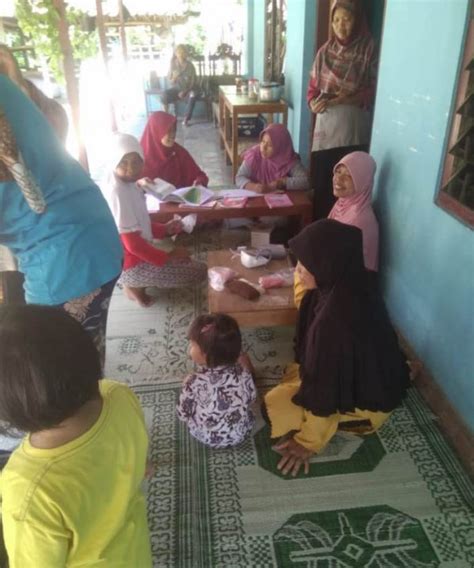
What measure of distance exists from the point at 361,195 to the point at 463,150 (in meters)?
0.72

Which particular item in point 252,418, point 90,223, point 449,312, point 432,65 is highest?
point 432,65

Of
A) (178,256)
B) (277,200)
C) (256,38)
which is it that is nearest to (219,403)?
(178,256)

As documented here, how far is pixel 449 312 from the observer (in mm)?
1821

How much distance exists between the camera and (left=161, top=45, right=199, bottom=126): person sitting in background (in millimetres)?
7590

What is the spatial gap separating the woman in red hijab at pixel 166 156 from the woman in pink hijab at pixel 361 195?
4.56 feet

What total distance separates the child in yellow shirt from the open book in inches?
91.2

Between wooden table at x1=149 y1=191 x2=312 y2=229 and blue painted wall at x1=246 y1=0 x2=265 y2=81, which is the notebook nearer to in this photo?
wooden table at x1=149 y1=191 x2=312 y2=229

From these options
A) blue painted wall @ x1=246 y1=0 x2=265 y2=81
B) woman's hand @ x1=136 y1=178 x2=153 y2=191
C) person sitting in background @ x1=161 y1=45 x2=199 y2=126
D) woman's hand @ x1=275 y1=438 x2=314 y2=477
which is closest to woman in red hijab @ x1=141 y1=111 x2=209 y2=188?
woman's hand @ x1=136 y1=178 x2=153 y2=191

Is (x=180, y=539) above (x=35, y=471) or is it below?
below

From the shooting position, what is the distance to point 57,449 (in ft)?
2.60

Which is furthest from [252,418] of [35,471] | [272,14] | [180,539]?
[272,14]

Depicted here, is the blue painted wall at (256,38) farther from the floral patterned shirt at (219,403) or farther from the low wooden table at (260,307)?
the floral patterned shirt at (219,403)

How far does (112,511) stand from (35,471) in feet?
0.61

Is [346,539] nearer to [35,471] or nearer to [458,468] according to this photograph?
[458,468]
